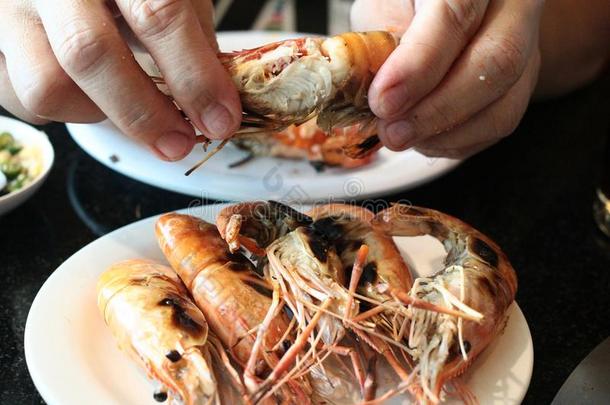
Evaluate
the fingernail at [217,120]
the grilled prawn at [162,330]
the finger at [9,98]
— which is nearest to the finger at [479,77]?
the fingernail at [217,120]

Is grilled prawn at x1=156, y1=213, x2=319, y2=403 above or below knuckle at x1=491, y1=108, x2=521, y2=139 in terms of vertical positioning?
below

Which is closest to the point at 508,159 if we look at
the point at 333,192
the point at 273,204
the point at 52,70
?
the point at 333,192

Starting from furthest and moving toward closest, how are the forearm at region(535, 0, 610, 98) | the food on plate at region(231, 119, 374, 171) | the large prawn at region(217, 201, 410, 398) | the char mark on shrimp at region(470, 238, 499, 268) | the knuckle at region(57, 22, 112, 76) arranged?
the forearm at region(535, 0, 610, 98) < the food on plate at region(231, 119, 374, 171) < the char mark on shrimp at region(470, 238, 499, 268) < the large prawn at region(217, 201, 410, 398) < the knuckle at region(57, 22, 112, 76)

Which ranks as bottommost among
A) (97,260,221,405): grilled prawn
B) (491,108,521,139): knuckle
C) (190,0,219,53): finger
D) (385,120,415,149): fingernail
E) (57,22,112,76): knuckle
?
(97,260,221,405): grilled prawn

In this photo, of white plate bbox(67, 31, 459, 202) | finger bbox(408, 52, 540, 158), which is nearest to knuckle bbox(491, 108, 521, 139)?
finger bbox(408, 52, 540, 158)

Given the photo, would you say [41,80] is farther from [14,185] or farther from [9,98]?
[14,185]

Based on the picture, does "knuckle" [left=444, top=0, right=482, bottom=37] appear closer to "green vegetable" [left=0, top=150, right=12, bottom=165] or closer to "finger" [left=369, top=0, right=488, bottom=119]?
"finger" [left=369, top=0, right=488, bottom=119]

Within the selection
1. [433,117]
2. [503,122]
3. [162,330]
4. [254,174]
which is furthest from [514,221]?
[162,330]

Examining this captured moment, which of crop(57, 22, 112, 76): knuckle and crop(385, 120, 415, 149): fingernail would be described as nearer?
crop(57, 22, 112, 76): knuckle
